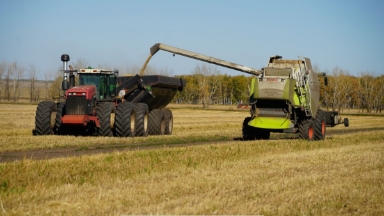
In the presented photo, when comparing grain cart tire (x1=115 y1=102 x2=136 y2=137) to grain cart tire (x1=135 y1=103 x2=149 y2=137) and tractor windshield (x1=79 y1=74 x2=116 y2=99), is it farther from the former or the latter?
tractor windshield (x1=79 y1=74 x2=116 y2=99)

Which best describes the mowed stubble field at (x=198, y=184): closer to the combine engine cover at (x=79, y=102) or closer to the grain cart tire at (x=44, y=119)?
the combine engine cover at (x=79, y=102)

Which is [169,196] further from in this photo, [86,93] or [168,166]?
[86,93]

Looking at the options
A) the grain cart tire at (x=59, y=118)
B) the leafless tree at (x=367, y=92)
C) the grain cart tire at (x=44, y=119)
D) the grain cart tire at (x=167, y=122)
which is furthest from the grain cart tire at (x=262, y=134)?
the leafless tree at (x=367, y=92)

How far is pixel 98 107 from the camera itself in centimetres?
2289

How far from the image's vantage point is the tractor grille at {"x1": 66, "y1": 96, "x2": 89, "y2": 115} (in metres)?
22.5

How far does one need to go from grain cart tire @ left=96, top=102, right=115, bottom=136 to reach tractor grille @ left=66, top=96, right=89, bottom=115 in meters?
0.52

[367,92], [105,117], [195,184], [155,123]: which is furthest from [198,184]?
[367,92]

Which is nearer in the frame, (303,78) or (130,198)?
(130,198)

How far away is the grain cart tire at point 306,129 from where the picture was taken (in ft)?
75.4

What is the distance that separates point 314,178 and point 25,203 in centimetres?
546

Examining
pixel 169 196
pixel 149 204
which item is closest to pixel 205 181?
pixel 169 196

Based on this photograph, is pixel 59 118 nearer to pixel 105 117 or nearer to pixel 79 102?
pixel 79 102

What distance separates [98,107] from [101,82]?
129 cm

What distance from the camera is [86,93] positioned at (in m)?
22.5
